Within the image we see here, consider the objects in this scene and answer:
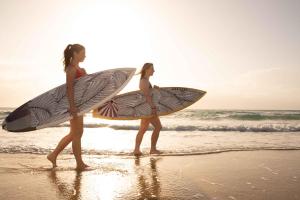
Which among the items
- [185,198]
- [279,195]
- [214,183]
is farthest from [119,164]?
[279,195]

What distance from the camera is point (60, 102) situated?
5688 millimetres

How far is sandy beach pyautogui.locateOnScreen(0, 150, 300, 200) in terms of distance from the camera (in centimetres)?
365

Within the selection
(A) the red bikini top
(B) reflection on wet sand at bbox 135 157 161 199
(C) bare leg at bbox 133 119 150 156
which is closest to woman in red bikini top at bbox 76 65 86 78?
(A) the red bikini top

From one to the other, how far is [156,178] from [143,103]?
12.3 ft

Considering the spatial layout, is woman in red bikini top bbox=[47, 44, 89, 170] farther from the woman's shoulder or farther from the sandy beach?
the sandy beach

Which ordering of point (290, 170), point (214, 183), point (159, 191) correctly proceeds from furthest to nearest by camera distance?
point (290, 170), point (214, 183), point (159, 191)

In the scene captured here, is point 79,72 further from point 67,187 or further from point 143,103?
point 143,103

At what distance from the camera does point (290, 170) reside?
5172 millimetres

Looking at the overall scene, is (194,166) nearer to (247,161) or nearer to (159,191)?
(247,161)

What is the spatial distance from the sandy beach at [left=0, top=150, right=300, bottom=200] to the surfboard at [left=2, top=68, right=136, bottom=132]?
2.21 ft

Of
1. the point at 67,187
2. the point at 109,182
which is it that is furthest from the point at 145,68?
the point at 67,187

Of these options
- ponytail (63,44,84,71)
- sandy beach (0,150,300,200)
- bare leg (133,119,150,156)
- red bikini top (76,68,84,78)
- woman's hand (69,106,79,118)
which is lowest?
sandy beach (0,150,300,200)

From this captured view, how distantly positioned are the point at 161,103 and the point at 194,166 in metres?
3.36

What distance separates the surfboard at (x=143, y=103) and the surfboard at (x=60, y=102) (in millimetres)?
1815
